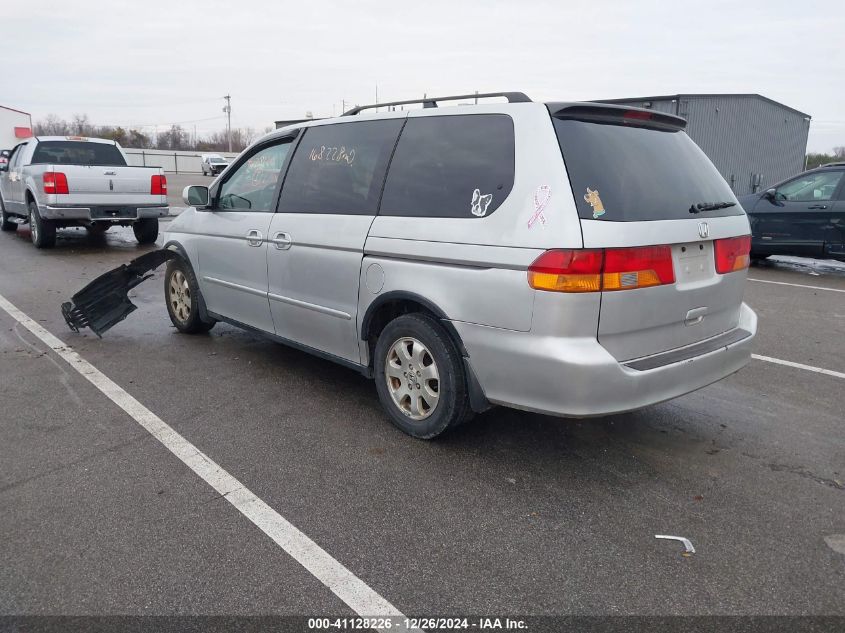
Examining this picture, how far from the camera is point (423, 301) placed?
3.60 metres

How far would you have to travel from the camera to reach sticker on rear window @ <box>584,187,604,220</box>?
3102 millimetres

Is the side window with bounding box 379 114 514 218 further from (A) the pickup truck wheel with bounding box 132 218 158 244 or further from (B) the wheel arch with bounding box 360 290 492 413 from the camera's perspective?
(A) the pickup truck wheel with bounding box 132 218 158 244

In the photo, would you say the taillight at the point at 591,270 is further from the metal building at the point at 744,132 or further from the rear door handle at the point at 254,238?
the metal building at the point at 744,132

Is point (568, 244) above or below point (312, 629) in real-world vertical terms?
above

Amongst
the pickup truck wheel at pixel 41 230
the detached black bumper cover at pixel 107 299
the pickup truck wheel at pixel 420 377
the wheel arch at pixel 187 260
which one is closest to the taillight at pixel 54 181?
the pickup truck wheel at pixel 41 230

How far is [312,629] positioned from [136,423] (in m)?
2.26

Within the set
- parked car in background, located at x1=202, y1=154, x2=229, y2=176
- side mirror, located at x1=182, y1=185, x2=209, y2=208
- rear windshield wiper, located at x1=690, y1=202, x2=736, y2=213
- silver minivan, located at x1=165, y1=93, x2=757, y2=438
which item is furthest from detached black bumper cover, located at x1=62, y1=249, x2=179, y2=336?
parked car in background, located at x1=202, y1=154, x2=229, y2=176

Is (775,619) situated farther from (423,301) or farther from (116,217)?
(116,217)

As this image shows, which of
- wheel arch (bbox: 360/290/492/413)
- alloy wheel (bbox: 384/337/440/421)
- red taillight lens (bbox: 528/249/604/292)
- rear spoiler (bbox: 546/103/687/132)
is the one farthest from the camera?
alloy wheel (bbox: 384/337/440/421)

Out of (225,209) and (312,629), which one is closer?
(312,629)

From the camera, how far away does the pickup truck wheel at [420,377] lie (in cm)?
356

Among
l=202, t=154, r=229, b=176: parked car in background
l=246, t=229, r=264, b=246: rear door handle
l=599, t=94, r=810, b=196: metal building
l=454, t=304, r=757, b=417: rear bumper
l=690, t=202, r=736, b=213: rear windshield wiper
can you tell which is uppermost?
l=599, t=94, r=810, b=196: metal building

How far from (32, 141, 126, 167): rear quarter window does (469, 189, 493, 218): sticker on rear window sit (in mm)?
9974

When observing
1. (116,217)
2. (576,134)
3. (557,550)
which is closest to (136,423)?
(557,550)
